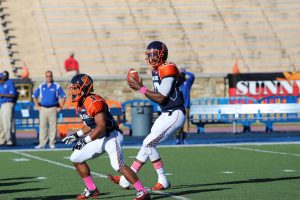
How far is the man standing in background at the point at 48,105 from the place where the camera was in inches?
863

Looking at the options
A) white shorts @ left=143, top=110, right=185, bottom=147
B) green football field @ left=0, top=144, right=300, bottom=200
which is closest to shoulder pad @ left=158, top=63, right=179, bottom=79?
white shorts @ left=143, top=110, right=185, bottom=147

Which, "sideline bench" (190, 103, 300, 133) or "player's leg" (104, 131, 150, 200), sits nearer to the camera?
"player's leg" (104, 131, 150, 200)

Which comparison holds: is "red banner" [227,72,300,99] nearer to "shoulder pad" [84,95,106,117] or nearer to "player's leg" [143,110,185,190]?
"player's leg" [143,110,185,190]

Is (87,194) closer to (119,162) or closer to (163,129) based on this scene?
(119,162)

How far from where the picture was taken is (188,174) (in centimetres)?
1465

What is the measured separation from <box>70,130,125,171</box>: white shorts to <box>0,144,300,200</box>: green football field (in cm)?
65

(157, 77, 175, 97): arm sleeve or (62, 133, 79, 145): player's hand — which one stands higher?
(157, 77, 175, 97): arm sleeve

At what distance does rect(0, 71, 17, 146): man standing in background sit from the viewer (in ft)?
74.6

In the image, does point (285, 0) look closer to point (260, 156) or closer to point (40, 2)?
point (40, 2)

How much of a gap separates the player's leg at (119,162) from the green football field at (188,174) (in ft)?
2.13

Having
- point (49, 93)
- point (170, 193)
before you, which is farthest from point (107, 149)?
point (49, 93)

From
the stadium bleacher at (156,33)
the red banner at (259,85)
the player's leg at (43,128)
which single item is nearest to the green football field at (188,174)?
the player's leg at (43,128)

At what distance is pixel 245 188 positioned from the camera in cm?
1234

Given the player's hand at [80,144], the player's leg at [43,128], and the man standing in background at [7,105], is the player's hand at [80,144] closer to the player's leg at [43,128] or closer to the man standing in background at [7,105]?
the player's leg at [43,128]
